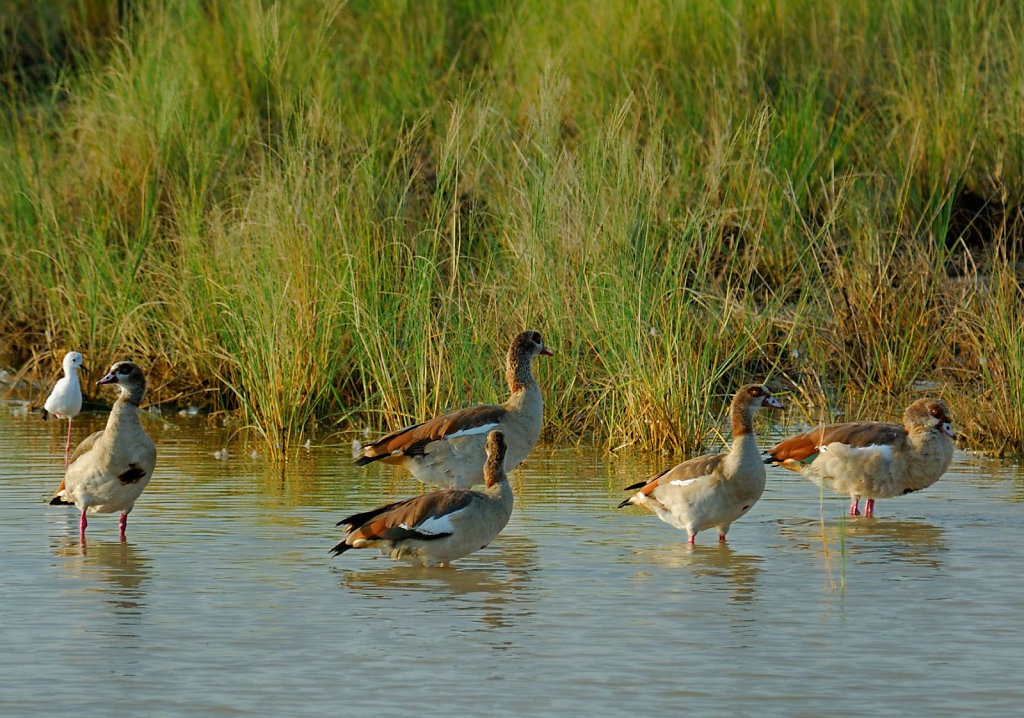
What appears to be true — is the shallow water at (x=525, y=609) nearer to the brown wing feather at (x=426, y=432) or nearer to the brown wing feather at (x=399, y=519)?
the brown wing feather at (x=399, y=519)

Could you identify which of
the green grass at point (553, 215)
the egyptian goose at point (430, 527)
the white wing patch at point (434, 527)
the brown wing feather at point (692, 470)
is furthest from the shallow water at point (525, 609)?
the green grass at point (553, 215)

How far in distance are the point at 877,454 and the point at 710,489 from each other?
156 cm

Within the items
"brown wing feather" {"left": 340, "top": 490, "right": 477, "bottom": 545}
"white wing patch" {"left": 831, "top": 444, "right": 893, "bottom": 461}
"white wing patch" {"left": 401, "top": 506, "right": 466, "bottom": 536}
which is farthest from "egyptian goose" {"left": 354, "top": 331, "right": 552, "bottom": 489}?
"white wing patch" {"left": 831, "top": 444, "right": 893, "bottom": 461}

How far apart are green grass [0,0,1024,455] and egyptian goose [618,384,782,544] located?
8.11ft

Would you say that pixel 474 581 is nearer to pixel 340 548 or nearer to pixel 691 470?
pixel 340 548

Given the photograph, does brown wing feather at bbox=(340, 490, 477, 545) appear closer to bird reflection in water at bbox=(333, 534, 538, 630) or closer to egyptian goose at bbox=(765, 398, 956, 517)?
bird reflection in water at bbox=(333, 534, 538, 630)

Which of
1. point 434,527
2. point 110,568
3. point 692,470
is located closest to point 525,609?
point 434,527

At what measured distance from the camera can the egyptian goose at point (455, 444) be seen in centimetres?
982

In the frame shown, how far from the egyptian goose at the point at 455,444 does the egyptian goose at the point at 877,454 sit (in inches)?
63.3

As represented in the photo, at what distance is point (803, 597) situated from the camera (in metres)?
7.66

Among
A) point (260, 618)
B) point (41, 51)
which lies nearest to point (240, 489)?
point (260, 618)

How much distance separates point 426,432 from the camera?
9867 mm

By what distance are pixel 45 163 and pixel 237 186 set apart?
246 cm

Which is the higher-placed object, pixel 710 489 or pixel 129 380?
pixel 129 380
